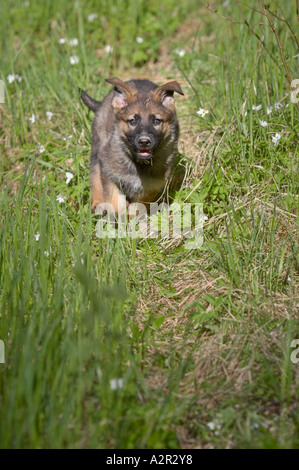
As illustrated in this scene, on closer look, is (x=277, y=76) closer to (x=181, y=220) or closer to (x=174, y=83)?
(x=174, y=83)

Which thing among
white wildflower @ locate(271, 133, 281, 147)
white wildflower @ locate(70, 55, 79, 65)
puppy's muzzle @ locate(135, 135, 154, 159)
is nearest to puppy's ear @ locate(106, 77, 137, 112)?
puppy's muzzle @ locate(135, 135, 154, 159)

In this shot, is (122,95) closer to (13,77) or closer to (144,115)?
(144,115)

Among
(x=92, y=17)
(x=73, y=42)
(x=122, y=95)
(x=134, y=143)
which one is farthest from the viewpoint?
(x=92, y=17)

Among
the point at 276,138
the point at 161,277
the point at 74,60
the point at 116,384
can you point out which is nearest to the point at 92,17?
the point at 74,60

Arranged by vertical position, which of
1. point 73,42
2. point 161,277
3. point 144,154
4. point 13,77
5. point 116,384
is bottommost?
point 116,384

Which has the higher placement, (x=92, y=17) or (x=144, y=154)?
(x=92, y=17)

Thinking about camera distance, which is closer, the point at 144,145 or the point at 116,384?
the point at 116,384

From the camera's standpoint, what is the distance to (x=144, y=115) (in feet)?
14.2

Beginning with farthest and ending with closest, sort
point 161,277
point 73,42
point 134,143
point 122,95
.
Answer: point 73,42 → point 122,95 → point 134,143 → point 161,277

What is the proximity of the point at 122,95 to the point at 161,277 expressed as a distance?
5.24 ft

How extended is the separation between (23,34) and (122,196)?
2801 mm

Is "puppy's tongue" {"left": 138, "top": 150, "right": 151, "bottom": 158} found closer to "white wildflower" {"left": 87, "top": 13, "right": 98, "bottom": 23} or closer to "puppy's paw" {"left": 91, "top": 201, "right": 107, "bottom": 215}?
"puppy's paw" {"left": 91, "top": 201, "right": 107, "bottom": 215}

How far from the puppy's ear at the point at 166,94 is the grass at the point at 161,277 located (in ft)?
1.42
